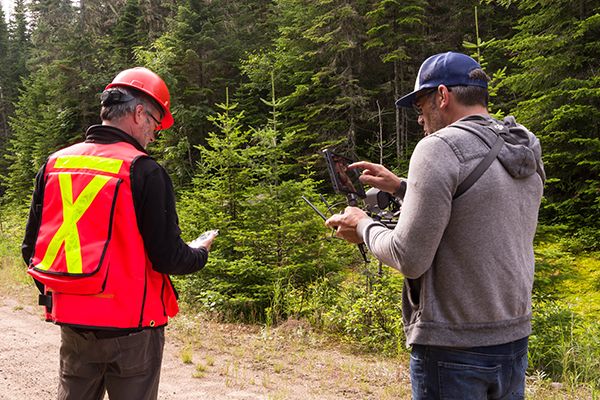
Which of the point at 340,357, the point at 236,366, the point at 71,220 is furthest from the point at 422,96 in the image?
the point at 340,357

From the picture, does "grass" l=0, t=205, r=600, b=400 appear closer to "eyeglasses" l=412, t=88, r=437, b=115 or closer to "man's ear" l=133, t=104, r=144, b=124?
"man's ear" l=133, t=104, r=144, b=124

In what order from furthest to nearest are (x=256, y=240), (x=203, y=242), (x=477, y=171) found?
1. (x=256, y=240)
2. (x=203, y=242)
3. (x=477, y=171)

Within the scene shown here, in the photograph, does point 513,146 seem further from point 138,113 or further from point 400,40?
point 400,40

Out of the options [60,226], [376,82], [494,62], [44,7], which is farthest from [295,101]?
[44,7]

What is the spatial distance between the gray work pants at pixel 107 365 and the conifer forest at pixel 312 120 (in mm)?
1310

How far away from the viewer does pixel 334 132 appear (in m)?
18.2

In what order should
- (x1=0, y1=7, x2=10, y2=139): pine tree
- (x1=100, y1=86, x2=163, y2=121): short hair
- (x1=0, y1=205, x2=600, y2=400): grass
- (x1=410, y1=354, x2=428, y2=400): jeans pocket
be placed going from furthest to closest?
(x1=0, y1=7, x2=10, y2=139): pine tree → (x1=0, y1=205, x2=600, y2=400): grass → (x1=100, y1=86, x2=163, y2=121): short hair → (x1=410, y1=354, x2=428, y2=400): jeans pocket

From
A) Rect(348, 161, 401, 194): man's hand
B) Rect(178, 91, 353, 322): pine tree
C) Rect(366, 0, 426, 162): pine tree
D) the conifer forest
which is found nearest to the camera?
Rect(348, 161, 401, 194): man's hand

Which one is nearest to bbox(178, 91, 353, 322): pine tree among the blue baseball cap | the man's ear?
the man's ear

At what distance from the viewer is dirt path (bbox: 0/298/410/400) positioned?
183 inches

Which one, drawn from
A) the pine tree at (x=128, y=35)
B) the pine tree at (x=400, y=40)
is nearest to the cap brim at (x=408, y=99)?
the pine tree at (x=400, y=40)

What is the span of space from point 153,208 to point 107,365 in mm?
785

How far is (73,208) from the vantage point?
7.03 feet

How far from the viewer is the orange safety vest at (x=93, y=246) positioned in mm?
2115
